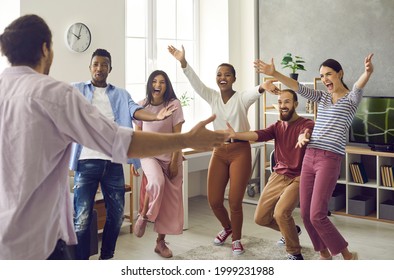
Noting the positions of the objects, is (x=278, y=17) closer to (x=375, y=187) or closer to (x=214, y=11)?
(x=214, y=11)

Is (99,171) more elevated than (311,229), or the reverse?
(99,171)

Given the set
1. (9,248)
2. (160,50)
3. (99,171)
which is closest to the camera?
Result: (9,248)

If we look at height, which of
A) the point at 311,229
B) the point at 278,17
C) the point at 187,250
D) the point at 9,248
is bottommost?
the point at 187,250

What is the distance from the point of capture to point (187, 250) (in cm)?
441

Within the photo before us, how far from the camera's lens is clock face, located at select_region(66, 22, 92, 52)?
15.2 feet

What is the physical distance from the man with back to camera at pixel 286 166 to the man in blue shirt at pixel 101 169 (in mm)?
794

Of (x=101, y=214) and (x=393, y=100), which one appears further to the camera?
(x=393, y=100)

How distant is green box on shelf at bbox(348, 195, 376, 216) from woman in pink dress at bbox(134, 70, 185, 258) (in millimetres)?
1940

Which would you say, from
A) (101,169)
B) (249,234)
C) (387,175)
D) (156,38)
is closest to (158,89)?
(101,169)

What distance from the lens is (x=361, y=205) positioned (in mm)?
5398

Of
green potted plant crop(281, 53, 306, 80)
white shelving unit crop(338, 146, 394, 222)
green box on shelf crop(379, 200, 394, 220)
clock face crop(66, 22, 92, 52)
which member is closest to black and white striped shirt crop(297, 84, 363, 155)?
white shelving unit crop(338, 146, 394, 222)
